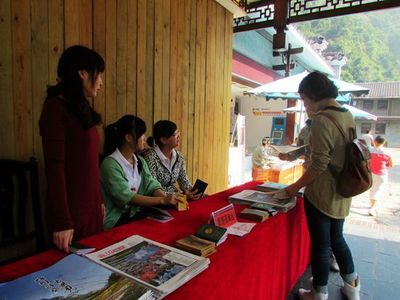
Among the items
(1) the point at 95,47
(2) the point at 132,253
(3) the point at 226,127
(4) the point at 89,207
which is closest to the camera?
(2) the point at 132,253

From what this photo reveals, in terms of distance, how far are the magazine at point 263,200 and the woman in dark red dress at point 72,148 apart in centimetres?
89

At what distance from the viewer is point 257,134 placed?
37.9 ft

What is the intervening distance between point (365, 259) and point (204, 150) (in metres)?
1.91

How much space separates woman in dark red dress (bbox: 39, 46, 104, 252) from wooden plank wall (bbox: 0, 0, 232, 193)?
58 centimetres

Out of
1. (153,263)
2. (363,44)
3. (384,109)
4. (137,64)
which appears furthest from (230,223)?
(363,44)

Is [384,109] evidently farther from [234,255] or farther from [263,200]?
[234,255]

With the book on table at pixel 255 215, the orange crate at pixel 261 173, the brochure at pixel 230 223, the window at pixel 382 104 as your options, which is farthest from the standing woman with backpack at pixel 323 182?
the window at pixel 382 104

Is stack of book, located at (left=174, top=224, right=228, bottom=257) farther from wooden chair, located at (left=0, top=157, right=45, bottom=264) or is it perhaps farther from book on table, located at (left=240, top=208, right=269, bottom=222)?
wooden chair, located at (left=0, top=157, right=45, bottom=264)

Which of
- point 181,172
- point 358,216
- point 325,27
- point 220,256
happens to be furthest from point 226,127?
point 325,27

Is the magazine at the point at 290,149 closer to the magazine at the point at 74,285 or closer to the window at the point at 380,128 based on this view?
the magazine at the point at 74,285

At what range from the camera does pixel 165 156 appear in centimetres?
221

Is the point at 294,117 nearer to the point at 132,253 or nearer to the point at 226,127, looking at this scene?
the point at 226,127

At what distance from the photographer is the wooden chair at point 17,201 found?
1.50 metres

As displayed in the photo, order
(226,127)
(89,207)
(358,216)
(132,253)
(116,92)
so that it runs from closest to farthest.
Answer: (132,253) < (89,207) < (116,92) < (226,127) < (358,216)
